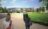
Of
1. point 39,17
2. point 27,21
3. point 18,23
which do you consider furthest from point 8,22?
point 39,17

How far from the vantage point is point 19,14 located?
166 centimetres

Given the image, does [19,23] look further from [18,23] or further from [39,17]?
[39,17]

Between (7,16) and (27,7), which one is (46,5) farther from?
(7,16)

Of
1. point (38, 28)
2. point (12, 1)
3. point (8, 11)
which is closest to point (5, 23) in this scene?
point (8, 11)

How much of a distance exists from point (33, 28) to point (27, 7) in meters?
0.27

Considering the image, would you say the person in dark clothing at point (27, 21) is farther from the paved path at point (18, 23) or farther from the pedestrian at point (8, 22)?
the pedestrian at point (8, 22)

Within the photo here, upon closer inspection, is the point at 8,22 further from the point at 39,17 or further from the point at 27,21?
the point at 39,17

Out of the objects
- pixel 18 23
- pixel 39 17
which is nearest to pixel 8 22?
pixel 18 23

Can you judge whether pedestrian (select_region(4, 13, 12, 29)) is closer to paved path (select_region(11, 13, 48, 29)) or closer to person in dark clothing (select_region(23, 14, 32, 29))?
paved path (select_region(11, 13, 48, 29))

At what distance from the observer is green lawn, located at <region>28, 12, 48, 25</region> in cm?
166

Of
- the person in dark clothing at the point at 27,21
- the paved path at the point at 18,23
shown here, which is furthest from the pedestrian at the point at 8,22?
the person in dark clothing at the point at 27,21

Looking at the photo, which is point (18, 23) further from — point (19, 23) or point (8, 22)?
point (8, 22)

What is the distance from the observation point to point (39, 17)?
1.67 m

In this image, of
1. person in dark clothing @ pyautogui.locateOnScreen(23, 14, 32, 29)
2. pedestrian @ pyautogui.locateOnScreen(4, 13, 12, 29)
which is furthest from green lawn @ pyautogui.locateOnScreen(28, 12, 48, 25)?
pedestrian @ pyautogui.locateOnScreen(4, 13, 12, 29)
